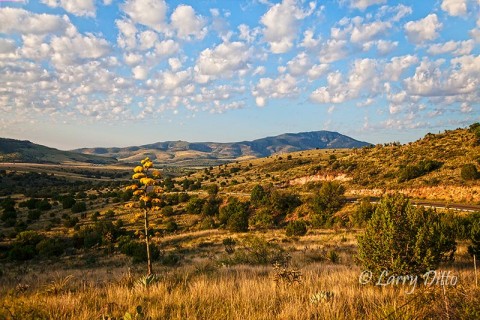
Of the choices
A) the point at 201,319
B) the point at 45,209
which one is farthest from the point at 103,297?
the point at 45,209

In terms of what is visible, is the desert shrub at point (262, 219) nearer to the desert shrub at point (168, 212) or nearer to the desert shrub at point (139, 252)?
the desert shrub at point (168, 212)

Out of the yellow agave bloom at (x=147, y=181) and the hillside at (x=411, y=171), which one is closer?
the yellow agave bloom at (x=147, y=181)

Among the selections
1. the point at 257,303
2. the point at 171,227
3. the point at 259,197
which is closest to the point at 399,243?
the point at 257,303

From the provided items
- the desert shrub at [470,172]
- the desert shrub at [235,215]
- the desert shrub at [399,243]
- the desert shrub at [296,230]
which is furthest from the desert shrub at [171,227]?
the desert shrub at [470,172]

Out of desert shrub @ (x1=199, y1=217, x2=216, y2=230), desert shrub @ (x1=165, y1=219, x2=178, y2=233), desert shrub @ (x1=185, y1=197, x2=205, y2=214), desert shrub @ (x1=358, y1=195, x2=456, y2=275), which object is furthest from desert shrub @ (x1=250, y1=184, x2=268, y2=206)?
desert shrub @ (x1=358, y1=195, x2=456, y2=275)

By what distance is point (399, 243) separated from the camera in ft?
30.6

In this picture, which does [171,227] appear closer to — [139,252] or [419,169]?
[139,252]

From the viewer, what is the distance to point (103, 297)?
273 inches

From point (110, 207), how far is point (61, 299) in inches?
2209

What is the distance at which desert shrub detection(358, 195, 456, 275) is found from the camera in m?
9.02

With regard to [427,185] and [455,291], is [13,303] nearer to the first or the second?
[455,291]

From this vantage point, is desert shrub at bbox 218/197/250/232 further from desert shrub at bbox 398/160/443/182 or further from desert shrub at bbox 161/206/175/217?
desert shrub at bbox 398/160/443/182

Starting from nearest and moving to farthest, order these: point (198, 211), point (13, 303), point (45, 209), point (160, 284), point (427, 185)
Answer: point (13, 303) → point (160, 284) → point (427, 185) → point (198, 211) → point (45, 209)

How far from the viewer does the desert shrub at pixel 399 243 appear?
9.02 m
